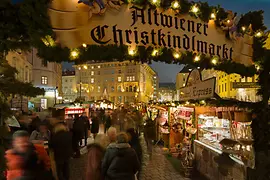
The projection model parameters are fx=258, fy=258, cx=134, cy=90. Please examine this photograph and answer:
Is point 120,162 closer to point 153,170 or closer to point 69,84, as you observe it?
point 153,170

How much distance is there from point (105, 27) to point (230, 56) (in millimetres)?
2573

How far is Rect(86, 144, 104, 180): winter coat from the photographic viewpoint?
190 inches

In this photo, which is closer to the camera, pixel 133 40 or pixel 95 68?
pixel 133 40

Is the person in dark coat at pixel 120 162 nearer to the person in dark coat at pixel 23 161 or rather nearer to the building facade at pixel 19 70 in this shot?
the person in dark coat at pixel 23 161

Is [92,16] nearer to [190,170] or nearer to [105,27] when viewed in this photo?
[105,27]

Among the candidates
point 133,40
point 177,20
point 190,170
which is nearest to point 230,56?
point 177,20

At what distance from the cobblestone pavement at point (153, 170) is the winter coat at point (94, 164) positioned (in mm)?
2511

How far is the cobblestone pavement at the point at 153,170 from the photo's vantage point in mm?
8219

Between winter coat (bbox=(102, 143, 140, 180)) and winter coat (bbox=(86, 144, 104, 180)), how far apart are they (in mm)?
262

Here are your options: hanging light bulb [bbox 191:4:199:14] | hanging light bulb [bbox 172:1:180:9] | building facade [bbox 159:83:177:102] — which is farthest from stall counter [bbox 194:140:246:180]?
building facade [bbox 159:83:177:102]

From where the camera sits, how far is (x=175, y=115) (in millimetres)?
13266

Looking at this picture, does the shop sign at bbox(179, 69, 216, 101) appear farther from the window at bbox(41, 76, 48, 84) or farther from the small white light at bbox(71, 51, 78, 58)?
the window at bbox(41, 76, 48, 84)

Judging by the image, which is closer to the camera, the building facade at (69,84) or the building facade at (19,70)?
the building facade at (19,70)

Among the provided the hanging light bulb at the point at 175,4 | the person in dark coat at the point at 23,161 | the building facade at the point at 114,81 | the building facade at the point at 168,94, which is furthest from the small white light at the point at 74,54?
the building facade at the point at 114,81
